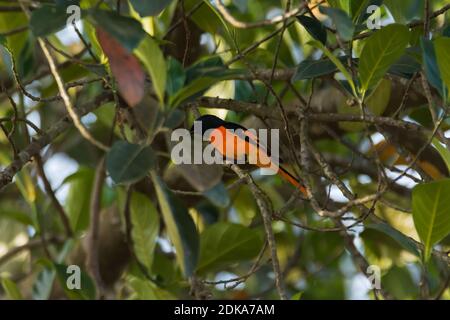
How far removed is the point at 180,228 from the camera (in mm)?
1519

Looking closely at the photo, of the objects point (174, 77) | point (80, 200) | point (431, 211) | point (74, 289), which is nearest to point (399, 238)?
point (431, 211)

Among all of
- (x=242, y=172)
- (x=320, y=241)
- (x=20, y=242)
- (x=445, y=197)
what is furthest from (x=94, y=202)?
(x=445, y=197)

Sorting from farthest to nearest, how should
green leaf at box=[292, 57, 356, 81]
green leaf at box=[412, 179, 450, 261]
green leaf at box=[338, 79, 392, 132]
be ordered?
green leaf at box=[338, 79, 392, 132] → green leaf at box=[292, 57, 356, 81] → green leaf at box=[412, 179, 450, 261]

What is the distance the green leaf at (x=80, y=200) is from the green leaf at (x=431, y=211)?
1829 millimetres

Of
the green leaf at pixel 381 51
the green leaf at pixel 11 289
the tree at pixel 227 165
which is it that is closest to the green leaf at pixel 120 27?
the tree at pixel 227 165

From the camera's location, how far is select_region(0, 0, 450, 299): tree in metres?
1.57

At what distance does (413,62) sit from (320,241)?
1.70 m

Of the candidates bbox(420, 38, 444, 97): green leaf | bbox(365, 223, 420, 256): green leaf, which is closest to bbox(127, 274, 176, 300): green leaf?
bbox(365, 223, 420, 256): green leaf

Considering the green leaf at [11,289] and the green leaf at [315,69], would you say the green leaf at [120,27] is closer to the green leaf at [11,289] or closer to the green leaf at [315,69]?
the green leaf at [315,69]

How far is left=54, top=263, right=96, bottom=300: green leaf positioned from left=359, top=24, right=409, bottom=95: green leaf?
1202 millimetres

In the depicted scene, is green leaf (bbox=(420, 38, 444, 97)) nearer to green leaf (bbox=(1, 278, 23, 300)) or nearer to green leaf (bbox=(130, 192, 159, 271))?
green leaf (bbox=(130, 192, 159, 271))
